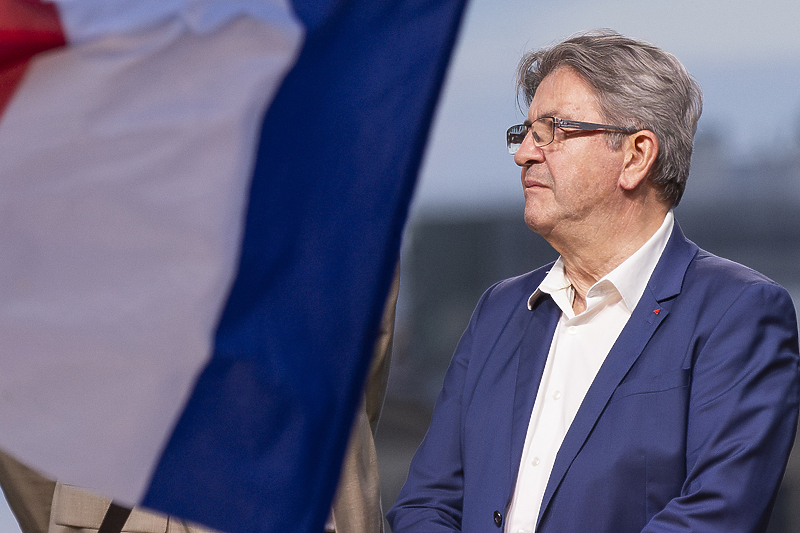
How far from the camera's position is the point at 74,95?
1043 millimetres

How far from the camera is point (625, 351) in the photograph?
5.60 ft

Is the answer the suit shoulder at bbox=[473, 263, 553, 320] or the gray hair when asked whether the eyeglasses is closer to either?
the gray hair

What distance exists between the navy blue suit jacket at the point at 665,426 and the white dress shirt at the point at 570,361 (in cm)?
2

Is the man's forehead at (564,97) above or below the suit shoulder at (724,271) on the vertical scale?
above

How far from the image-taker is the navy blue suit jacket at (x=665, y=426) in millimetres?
1542

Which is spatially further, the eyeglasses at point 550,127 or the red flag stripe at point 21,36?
the eyeglasses at point 550,127

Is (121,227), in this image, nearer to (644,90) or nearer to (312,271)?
(312,271)

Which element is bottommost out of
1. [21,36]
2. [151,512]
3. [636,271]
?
[151,512]

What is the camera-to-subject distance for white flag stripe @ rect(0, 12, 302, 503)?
3.23 feet

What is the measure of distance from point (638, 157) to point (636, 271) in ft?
0.78

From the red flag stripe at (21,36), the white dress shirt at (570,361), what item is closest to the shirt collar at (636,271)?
the white dress shirt at (570,361)

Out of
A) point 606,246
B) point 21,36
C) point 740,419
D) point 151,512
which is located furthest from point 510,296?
point 21,36

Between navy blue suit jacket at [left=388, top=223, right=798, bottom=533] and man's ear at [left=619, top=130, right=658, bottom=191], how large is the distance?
146mm

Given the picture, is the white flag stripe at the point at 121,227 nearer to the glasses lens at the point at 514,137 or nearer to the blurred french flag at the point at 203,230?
the blurred french flag at the point at 203,230
